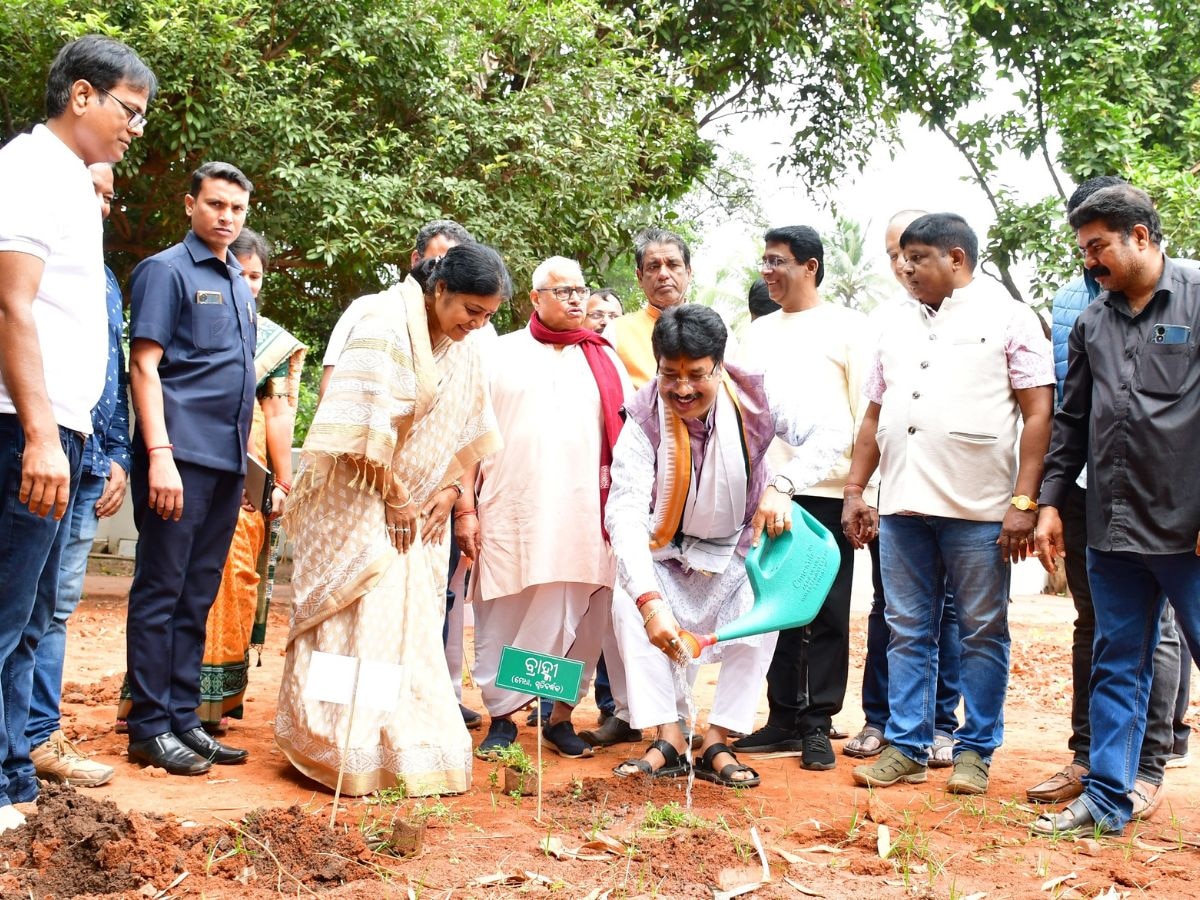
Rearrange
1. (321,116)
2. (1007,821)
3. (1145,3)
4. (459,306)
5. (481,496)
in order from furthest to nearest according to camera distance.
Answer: (1145,3) → (321,116) → (481,496) → (459,306) → (1007,821)

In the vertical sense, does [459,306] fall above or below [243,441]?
above

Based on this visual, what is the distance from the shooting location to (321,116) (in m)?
9.21

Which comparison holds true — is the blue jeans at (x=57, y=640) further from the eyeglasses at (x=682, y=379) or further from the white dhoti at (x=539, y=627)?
the eyeglasses at (x=682, y=379)

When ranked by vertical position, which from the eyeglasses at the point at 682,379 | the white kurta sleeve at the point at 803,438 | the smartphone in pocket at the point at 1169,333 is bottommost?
the white kurta sleeve at the point at 803,438

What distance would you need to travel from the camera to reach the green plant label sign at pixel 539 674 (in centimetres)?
400

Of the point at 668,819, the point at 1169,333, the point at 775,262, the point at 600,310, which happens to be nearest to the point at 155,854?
the point at 668,819

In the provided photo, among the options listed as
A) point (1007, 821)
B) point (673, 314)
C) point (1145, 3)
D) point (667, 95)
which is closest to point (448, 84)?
point (667, 95)

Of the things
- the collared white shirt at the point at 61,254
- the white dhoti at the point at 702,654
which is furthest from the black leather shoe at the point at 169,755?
the white dhoti at the point at 702,654

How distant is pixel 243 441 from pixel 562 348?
149 cm

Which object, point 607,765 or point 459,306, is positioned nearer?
point 459,306

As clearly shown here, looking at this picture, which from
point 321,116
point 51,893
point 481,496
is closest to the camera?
point 51,893

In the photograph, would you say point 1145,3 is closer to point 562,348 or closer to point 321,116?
point 321,116

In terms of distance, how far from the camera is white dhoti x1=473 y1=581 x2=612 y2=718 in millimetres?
5188

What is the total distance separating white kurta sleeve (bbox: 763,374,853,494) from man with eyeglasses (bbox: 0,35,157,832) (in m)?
2.55
